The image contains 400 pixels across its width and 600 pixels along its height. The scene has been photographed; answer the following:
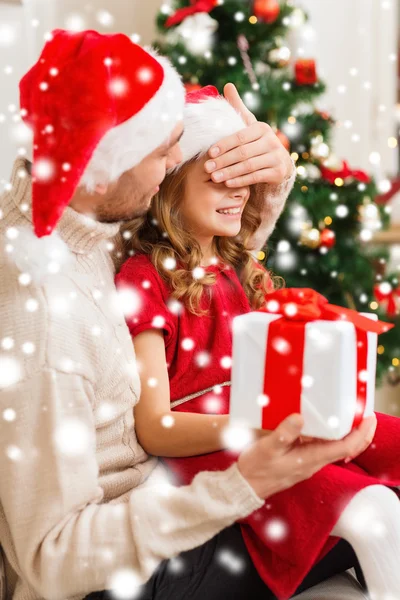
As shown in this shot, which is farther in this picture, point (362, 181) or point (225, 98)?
point (362, 181)

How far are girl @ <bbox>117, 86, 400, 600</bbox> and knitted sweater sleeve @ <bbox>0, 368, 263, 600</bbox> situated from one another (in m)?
0.17

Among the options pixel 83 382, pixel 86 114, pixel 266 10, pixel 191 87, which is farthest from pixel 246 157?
pixel 266 10

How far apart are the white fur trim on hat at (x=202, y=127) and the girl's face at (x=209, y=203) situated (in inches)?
1.2

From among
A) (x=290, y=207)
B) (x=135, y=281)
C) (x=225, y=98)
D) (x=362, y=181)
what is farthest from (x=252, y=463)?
(x=362, y=181)

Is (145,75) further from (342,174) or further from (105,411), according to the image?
(342,174)

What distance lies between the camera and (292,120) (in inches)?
82.2

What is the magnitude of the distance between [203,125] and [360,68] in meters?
1.94

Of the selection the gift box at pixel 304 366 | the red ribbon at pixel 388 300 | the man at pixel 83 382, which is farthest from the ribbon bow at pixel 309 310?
the red ribbon at pixel 388 300

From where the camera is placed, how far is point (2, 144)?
170cm

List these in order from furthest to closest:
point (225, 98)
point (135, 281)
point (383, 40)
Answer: point (383, 40)
point (225, 98)
point (135, 281)

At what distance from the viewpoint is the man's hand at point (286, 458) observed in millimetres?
779

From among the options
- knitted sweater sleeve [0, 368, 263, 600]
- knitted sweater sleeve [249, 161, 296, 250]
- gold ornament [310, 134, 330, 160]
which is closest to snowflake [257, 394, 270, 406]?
knitted sweater sleeve [0, 368, 263, 600]

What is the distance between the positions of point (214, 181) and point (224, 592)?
0.68 metres

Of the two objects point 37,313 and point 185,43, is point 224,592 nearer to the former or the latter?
point 37,313
